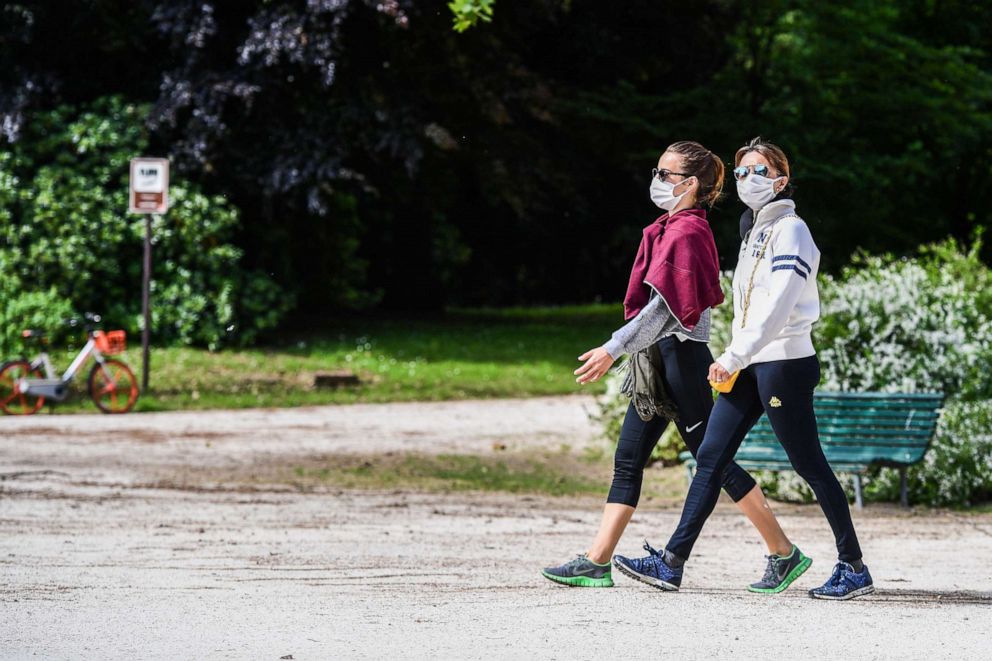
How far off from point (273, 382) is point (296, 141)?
4957mm

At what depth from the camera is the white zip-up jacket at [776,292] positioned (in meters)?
5.64

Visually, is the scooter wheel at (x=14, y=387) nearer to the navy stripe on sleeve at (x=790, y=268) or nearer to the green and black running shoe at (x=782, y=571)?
the green and black running shoe at (x=782, y=571)

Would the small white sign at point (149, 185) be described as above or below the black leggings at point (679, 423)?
above

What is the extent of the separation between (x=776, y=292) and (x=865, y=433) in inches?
169

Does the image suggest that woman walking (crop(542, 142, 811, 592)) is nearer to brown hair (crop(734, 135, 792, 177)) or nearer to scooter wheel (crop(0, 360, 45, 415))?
brown hair (crop(734, 135, 792, 177))

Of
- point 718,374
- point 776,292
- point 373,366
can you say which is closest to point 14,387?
point 373,366

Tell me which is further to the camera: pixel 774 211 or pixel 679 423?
pixel 679 423

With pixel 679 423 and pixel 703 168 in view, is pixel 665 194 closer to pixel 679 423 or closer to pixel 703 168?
pixel 703 168

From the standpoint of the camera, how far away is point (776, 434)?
588cm

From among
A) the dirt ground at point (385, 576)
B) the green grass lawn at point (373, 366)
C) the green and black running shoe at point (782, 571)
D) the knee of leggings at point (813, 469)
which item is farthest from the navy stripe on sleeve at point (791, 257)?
the green grass lawn at point (373, 366)

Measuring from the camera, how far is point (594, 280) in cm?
4206

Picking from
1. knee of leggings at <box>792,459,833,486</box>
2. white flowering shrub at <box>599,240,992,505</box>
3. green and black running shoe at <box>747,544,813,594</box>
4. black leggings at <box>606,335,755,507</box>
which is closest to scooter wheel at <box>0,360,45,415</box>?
white flowering shrub at <box>599,240,992,505</box>

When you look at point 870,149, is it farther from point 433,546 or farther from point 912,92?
point 433,546

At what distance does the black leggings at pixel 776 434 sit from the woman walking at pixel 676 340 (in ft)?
0.28
